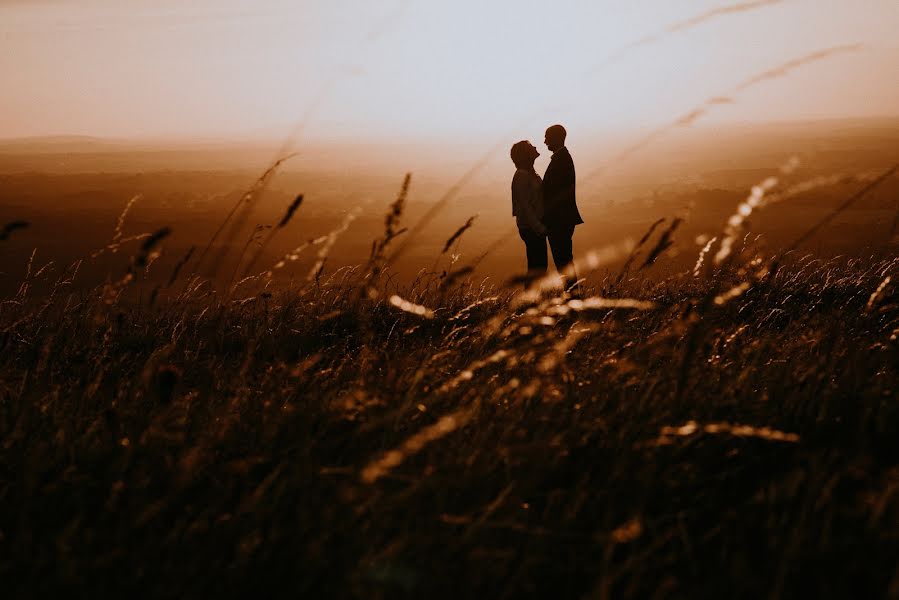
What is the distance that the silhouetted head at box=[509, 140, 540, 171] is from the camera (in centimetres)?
671

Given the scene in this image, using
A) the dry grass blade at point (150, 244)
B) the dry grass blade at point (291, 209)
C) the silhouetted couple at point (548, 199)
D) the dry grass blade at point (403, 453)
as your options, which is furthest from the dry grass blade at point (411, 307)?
the silhouetted couple at point (548, 199)

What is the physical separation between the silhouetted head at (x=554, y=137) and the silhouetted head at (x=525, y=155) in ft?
0.56

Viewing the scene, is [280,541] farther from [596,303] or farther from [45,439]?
[596,303]

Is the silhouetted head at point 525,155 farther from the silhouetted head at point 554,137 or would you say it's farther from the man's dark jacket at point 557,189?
the man's dark jacket at point 557,189

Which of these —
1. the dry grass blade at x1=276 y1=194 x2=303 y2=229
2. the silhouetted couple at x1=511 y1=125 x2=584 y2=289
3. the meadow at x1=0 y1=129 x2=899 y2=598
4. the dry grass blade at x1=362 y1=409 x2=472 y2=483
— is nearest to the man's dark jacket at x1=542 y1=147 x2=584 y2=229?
the silhouetted couple at x1=511 y1=125 x2=584 y2=289

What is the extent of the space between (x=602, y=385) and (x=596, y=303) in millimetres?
320

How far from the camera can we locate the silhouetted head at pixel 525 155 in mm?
6715

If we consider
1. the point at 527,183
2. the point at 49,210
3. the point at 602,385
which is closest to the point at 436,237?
the point at 49,210

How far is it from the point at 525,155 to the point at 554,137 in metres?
0.36

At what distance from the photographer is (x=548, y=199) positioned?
22.9 feet

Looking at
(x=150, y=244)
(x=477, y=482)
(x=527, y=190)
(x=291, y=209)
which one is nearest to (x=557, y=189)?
(x=527, y=190)

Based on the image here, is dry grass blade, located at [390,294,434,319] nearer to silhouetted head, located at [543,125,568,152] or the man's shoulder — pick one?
the man's shoulder

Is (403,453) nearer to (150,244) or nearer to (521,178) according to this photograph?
(150,244)

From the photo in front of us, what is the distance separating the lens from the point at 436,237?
66.9 meters
